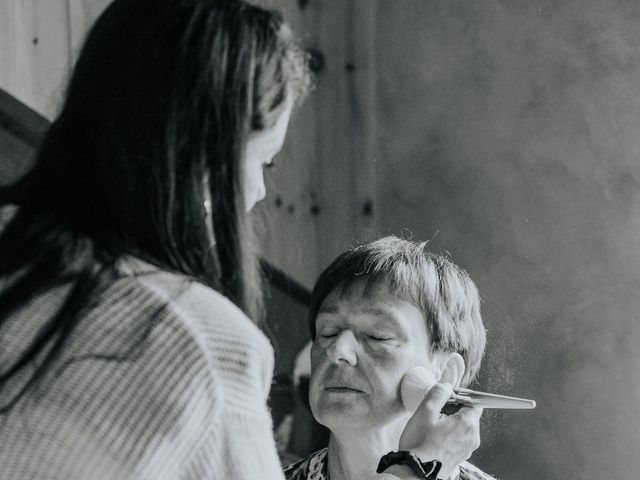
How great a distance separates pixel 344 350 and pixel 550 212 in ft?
1.90

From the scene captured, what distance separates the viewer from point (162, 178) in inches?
28.3

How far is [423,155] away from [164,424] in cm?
134

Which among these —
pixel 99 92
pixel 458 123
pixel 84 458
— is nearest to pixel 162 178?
pixel 99 92

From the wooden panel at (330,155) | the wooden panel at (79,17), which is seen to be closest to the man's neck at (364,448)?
the wooden panel at (330,155)

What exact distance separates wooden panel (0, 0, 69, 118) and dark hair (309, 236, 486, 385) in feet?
1.78

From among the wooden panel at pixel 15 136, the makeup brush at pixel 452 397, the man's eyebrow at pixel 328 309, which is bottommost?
the makeup brush at pixel 452 397

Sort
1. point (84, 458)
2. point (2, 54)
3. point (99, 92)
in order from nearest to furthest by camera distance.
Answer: point (84, 458) → point (99, 92) → point (2, 54)

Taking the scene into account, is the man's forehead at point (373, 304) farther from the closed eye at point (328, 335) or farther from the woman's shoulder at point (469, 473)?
the woman's shoulder at point (469, 473)

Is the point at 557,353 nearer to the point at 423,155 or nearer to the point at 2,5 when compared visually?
the point at 423,155

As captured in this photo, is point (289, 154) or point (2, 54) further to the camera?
point (289, 154)

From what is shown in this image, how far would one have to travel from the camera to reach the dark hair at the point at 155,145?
0.71m

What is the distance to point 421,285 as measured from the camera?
5.07 feet

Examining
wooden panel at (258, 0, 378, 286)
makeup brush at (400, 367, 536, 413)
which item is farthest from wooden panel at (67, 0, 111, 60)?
makeup brush at (400, 367, 536, 413)

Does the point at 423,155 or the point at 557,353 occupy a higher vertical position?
the point at 423,155
